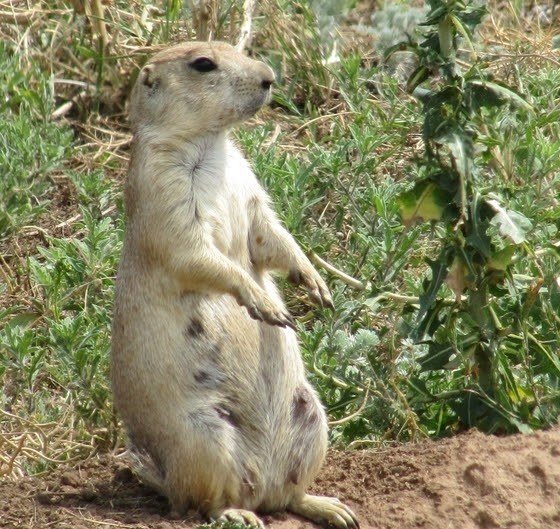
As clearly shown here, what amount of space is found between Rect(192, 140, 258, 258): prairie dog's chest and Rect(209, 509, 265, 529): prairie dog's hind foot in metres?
1.03

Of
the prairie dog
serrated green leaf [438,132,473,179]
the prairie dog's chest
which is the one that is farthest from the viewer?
the prairie dog's chest

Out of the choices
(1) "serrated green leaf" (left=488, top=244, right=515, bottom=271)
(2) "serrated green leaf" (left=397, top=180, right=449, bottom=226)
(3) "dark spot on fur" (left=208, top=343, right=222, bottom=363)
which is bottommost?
(3) "dark spot on fur" (left=208, top=343, right=222, bottom=363)

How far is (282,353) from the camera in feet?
15.8

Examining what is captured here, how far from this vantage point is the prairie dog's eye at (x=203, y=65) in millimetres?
4949

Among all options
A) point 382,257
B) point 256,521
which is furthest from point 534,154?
point 256,521

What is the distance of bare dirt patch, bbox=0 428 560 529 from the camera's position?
4410 millimetres

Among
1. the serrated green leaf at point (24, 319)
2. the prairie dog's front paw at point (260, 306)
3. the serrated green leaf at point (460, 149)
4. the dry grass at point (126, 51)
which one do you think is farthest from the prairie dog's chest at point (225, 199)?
the dry grass at point (126, 51)

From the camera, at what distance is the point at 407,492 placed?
4617 mm

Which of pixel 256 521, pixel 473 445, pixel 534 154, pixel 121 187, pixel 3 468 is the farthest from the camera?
pixel 121 187

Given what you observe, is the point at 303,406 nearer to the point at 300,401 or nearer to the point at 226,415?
the point at 300,401

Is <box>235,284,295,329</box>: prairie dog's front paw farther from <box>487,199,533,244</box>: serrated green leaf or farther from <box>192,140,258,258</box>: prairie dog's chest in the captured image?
<box>487,199,533,244</box>: serrated green leaf

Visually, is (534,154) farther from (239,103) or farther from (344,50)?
(344,50)

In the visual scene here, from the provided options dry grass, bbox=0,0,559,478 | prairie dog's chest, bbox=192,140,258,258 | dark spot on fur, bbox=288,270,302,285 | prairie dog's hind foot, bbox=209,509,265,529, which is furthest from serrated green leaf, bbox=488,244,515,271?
dry grass, bbox=0,0,559,478

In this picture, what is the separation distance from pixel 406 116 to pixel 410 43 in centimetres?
273
